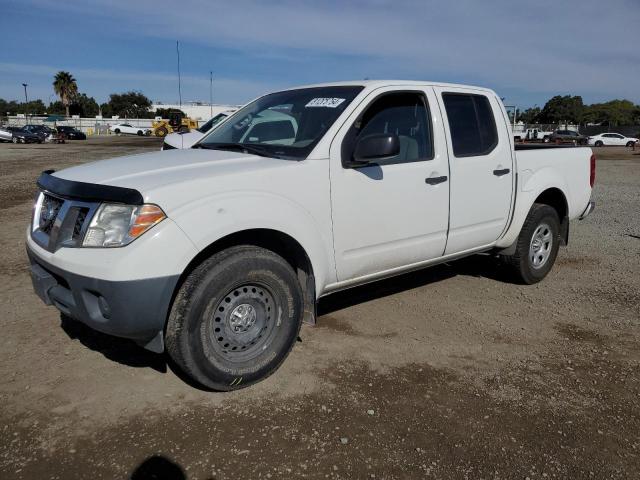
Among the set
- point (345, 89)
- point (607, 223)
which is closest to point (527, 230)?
point (345, 89)

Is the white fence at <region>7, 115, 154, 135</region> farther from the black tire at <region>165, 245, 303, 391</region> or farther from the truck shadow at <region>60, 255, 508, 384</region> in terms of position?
the black tire at <region>165, 245, 303, 391</region>

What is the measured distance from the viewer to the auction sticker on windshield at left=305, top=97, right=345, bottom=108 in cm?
381

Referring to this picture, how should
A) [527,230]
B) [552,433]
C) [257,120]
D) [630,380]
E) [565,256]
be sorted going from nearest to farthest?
[552,433] → [630,380] → [257,120] → [527,230] → [565,256]

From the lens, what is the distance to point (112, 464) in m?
2.57

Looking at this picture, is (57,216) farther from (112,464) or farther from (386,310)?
(386,310)

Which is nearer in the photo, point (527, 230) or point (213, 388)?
point (213, 388)

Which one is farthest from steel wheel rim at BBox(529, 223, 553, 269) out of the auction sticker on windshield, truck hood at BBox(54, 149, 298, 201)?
truck hood at BBox(54, 149, 298, 201)

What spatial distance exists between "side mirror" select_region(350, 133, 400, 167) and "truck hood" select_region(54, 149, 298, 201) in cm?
46

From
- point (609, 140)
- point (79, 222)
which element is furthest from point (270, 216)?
point (609, 140)

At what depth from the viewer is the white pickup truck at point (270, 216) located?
9.14 feet

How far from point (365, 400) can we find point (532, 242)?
9.61 feet

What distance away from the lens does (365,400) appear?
318 centimetres

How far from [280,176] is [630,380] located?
8.81ft

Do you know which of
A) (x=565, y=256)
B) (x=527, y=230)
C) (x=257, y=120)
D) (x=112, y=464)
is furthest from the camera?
(x=565, y=256)
